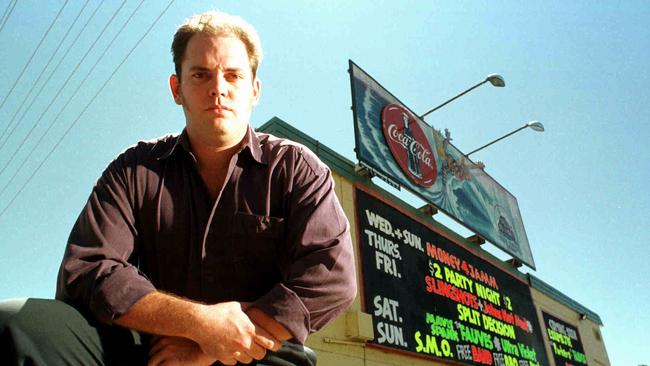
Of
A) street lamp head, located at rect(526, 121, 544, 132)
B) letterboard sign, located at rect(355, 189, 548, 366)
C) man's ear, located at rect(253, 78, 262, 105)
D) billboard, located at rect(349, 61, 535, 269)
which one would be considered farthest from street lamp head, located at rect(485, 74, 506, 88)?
man's ear, located at rect(253, 78, 262, 105)

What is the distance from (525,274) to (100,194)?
1113 cm

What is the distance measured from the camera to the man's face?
142cm

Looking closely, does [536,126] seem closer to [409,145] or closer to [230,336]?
[409,145]

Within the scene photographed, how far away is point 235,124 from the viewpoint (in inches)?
57.1

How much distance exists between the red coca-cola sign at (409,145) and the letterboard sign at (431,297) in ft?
3.91

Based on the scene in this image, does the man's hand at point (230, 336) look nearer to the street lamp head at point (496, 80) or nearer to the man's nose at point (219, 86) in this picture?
the man's nose at point (219, 86)

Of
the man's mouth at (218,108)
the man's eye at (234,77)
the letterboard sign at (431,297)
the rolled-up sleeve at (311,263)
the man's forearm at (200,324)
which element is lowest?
the man's forearm at (200,324)

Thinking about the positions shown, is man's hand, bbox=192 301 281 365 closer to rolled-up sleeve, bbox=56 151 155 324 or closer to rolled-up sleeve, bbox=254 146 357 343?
rolled-up sleeve, bbox=254 146 357 343

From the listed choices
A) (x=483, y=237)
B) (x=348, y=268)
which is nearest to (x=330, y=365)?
(x=348, y=268)

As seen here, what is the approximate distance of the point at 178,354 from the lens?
3.64ft

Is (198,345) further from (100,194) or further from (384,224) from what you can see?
(384,224)

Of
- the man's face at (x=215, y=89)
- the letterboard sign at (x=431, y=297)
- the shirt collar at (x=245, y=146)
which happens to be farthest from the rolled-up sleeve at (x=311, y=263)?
the letterboard sign at (x=431, y=297)

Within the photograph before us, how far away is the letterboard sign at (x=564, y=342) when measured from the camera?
10.2m

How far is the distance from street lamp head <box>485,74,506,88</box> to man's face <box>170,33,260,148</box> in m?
9.09
